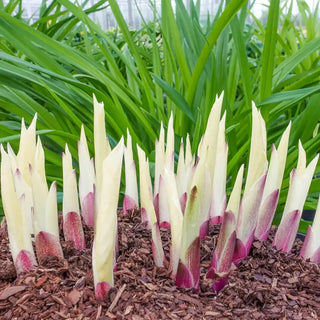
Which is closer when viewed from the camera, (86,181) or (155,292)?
(155,292)

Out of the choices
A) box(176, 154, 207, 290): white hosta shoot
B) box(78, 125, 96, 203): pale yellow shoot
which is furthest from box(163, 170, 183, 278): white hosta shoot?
box(78, 125, 96, 203): pale yellow shoot

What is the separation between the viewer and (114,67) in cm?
91

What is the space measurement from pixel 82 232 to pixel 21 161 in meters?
0.10

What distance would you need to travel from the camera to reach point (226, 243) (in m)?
0.39

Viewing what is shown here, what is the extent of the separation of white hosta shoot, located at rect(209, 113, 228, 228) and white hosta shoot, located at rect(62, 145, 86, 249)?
0.15 m

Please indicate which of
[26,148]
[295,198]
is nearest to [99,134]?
[26,148]

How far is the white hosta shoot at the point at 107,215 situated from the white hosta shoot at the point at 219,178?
0.16 metres

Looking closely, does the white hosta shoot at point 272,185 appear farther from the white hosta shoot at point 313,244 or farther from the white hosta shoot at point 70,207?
the white hosta shoot at point 70,207

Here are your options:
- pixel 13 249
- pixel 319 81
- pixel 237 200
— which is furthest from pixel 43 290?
pixel 319 81

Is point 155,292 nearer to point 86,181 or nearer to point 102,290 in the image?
point 102,290

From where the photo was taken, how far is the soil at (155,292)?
0.36 m

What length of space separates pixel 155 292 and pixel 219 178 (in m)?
0.16

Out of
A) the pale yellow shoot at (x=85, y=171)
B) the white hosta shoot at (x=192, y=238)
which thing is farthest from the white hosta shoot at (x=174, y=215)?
the pale yellow shoot at (x=85, y=171)

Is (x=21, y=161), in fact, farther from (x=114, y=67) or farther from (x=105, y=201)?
(x=114, y=67)
